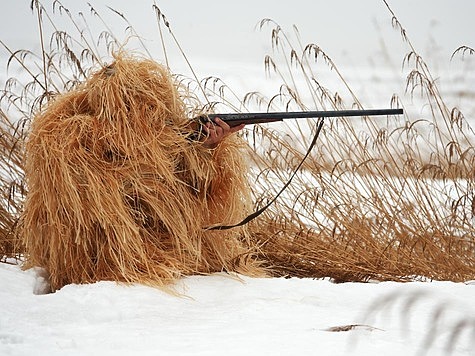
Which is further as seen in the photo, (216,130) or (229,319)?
(216,130)

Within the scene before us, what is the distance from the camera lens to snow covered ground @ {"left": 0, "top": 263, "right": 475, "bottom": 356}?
1308 mm

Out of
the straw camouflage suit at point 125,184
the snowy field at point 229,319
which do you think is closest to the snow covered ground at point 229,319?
the snowy field at point 229,319

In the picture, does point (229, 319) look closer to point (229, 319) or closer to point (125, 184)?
point (229, 319)

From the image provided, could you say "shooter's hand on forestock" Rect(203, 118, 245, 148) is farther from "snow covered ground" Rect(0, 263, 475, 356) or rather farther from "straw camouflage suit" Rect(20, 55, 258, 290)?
"snow covered ground" Rect(0, 263, 475, 356)

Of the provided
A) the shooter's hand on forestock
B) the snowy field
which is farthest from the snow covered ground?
the shooter's hand on forestock

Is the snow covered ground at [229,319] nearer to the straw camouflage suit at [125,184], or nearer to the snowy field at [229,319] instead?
the snowy field at [229,319]

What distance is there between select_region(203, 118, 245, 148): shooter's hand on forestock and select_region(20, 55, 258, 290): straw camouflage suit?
0.10 feet

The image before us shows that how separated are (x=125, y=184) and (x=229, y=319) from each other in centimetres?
60

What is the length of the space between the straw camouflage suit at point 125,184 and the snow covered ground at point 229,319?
0.11m

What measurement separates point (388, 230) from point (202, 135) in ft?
3.59

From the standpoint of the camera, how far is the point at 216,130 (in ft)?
6.67

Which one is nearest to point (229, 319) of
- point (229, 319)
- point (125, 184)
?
point (229, 319)

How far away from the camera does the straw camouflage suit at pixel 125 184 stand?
74.5 inches

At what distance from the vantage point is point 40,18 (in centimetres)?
271
